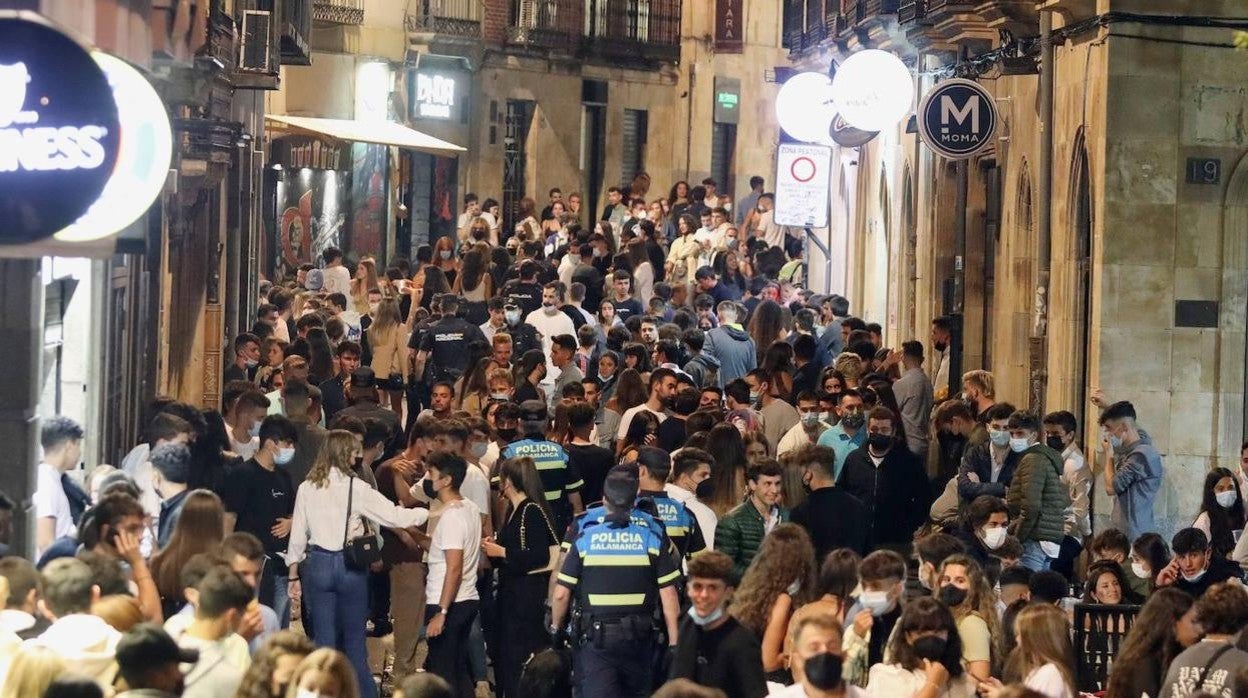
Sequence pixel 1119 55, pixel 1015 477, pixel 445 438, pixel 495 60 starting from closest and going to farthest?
pixel 445 438, pixel 1015 477, pixel 1119 55, pixel 495 60

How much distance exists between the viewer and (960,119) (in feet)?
72.3

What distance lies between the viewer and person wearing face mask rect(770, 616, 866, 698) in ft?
28.9

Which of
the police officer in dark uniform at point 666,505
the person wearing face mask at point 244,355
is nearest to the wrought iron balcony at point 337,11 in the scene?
the person wearing face mask at point 244,355

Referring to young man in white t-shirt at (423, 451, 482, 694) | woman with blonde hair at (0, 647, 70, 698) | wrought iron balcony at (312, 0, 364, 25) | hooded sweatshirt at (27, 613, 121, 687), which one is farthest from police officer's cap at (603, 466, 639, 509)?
wrought iron balcony at (312, 0, 364, 25)

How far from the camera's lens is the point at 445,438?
542 inches

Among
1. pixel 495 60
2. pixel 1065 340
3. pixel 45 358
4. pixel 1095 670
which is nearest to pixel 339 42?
pixel 495 60

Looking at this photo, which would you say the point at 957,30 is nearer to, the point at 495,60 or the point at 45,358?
the point at 45,358

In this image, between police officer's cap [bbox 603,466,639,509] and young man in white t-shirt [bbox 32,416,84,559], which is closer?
police officer's cap [bbox 603,466,639,509]

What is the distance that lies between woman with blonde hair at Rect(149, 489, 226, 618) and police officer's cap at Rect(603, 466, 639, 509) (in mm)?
1820

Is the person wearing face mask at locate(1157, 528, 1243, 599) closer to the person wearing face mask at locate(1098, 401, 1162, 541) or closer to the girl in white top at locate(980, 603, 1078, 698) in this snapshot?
the person wearing face mask at locate(1098, 401, 1162, 541)

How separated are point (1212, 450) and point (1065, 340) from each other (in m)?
1.61

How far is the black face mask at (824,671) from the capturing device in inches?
346

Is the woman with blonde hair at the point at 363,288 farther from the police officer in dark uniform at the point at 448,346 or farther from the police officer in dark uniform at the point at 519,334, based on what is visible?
the police officer in dark uniform at the point at 448,346

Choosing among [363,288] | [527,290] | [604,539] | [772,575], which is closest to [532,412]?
[604,539]
